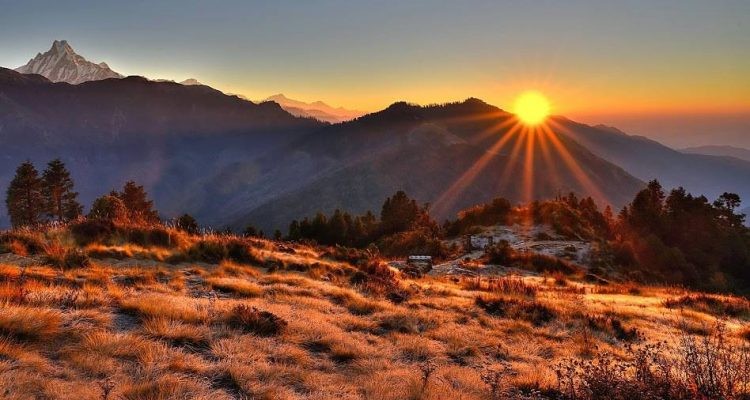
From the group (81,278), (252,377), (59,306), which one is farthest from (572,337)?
(81,278)

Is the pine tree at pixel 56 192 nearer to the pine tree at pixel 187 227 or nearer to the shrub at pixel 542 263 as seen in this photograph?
the pine tree at pixel 187 227

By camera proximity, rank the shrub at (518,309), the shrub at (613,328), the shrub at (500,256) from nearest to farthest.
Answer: the shrub at (613,328) → the shrub at (518,309) → the shrub at (500,256)

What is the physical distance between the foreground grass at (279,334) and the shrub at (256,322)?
0.02 m

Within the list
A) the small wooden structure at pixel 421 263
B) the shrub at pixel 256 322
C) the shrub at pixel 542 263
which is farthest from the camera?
the shrub at pixel 542 263

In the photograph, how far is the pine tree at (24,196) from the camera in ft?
208

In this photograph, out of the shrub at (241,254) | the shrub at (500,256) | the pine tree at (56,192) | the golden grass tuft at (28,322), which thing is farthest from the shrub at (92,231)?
the pine tree at (56,192)

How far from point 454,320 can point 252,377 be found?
21.2 ft

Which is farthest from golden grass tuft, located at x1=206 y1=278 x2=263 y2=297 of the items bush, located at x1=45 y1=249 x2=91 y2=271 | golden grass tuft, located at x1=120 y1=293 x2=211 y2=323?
bush, located at x1=45 y1=249 x2=91 y2=271

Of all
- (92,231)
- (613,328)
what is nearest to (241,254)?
(92,231)

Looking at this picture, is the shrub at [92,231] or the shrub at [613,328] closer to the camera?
the shrub at [613,328]

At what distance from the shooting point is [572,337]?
35.8 feet

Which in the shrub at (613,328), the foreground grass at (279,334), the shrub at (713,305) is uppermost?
the foreground grass at (279,334)

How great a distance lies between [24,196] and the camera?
64.3 meters

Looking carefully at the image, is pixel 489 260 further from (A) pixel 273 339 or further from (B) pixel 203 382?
(B) pixel 203 382
